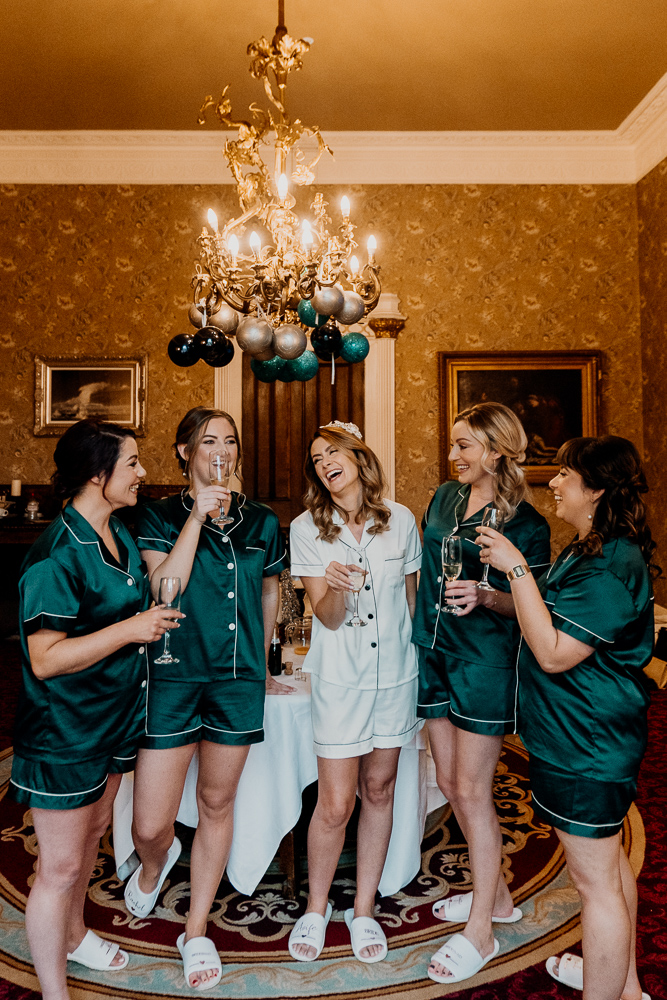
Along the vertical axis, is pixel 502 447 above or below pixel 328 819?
above

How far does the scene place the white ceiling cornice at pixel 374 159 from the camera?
6.71m

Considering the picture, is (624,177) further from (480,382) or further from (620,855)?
(620,855)

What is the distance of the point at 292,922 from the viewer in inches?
96.3

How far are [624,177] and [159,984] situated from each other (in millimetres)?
7262

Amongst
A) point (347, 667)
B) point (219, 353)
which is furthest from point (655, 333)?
point (347, 667)

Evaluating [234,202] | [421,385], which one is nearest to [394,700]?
[421,385]

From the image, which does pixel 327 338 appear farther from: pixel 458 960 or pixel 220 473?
pixel 458 960

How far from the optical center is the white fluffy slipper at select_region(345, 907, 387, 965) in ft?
7.30

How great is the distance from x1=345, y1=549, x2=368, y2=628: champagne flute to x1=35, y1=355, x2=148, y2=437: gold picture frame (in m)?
4.97

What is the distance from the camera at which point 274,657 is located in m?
2.77

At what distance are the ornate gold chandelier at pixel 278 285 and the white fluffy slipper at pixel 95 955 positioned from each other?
2233 mm

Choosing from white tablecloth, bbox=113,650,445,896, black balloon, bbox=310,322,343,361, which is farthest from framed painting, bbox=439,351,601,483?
white tablecloth, bbox=113,650,445,896

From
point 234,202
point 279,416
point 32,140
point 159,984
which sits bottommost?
point 159,984

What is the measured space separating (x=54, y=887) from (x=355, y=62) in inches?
226
